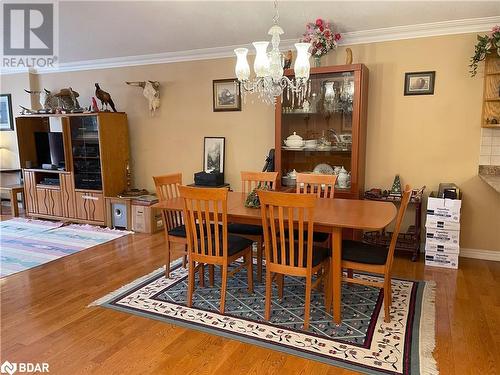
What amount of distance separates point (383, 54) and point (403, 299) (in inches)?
103

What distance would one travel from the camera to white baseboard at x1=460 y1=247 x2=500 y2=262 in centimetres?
388

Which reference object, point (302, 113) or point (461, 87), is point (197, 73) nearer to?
point (302, 113)

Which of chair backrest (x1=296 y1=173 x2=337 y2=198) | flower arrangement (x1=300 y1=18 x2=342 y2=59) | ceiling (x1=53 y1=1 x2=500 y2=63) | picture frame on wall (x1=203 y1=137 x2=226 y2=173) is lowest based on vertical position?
chair backrest (x1=296 y1=173 x2=337 y2=198)

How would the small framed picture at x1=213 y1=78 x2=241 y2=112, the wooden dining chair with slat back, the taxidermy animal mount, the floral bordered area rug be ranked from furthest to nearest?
the taxidermy animal mount, the small framed picture at x1=213 y1=78 x2=241 y2=112, the wooden dining chair with slat back, the floral bordered area rug

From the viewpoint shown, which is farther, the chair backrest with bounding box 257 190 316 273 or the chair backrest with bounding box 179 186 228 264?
the chair backrest with bounding box 179 186 228 264

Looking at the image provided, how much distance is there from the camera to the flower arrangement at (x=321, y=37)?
382 cm

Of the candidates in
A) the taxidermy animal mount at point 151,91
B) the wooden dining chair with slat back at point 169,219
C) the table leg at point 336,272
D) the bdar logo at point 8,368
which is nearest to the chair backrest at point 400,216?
the table leg at point 336,272

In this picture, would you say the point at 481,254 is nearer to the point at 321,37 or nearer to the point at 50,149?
the point at 321,37

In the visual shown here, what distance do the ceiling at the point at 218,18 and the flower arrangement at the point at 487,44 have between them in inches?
7.8

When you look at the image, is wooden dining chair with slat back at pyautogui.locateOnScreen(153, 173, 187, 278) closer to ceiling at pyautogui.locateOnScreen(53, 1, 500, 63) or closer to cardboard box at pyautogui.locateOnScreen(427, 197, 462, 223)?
ceiling at pyautogui.locateOnScreen(53, 1, 500, 63)

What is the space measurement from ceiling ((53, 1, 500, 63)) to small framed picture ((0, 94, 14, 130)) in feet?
9.05

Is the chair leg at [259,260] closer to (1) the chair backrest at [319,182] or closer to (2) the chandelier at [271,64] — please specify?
(1) the chair backrest at [319,182]

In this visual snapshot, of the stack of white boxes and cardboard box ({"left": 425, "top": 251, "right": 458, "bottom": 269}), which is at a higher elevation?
the stack of white boxes

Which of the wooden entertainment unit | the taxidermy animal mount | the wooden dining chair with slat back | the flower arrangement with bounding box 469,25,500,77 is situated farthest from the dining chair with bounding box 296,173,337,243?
the wooden entertainment unit
